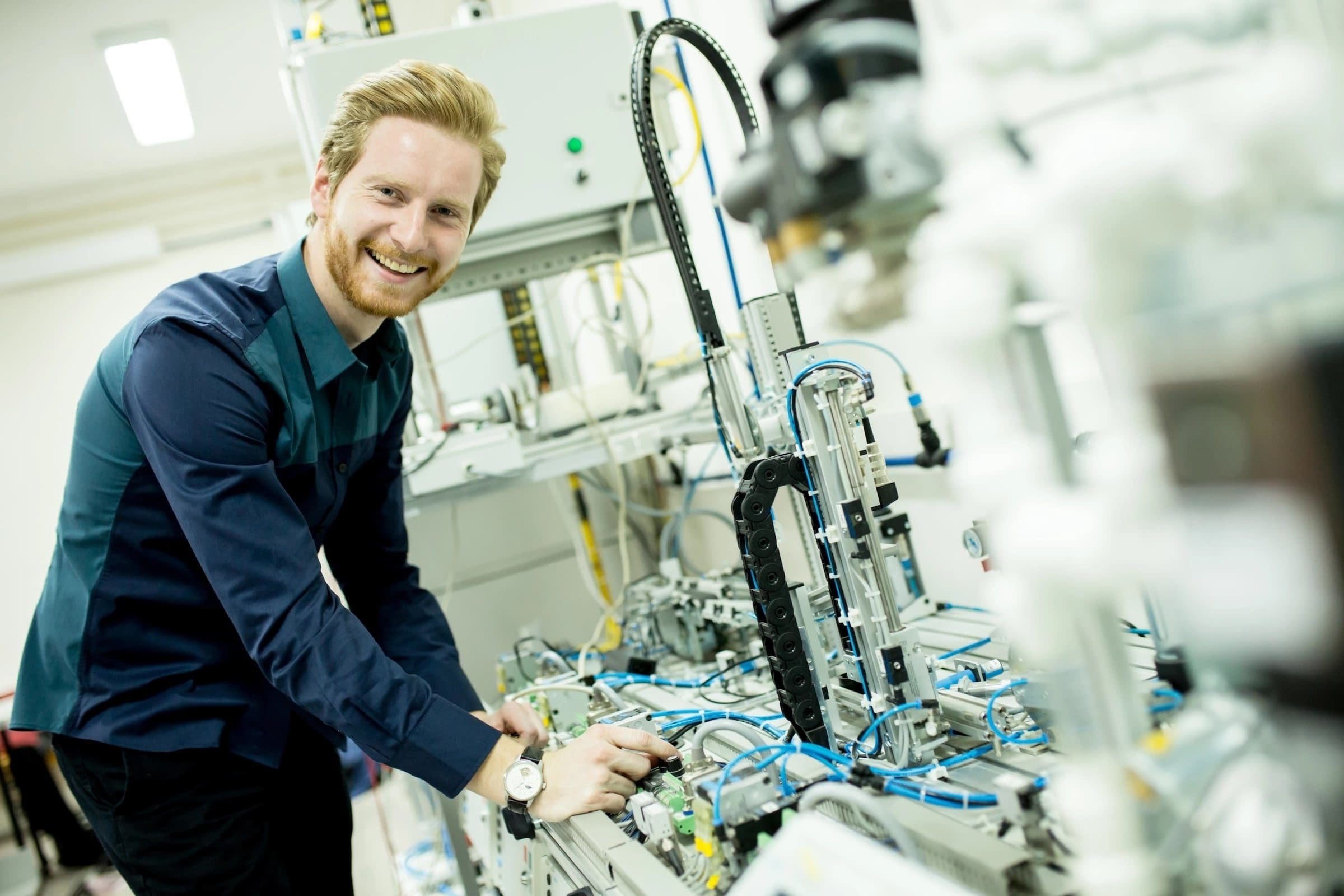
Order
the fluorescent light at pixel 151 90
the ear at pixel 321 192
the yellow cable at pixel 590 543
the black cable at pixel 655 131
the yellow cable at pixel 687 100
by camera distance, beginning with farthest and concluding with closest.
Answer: the fluorescent light at pixel 151 90, the yellow cable at pixel 590 543, the yellow cable at pixel 687 100, the ear at pixel 321 192, the black cable at pixel 655 131

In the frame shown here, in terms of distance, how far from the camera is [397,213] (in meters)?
1.29

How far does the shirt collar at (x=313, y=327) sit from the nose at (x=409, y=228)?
0.15 meters

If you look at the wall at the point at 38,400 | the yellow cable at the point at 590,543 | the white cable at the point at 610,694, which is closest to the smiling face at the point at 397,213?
the white cable at the point at 610,694

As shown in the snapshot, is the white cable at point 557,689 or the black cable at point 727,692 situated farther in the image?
the white cable at point 557,689

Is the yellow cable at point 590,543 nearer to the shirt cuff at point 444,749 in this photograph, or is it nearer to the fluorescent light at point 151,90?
the shirt cuff at point 444,749

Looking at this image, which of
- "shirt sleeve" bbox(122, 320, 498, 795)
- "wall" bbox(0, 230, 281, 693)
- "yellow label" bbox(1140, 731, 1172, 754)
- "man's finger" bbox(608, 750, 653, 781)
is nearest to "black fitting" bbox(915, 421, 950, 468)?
"man's finger" bbox(608, 750, 653, 781)

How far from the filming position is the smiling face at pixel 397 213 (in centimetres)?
127

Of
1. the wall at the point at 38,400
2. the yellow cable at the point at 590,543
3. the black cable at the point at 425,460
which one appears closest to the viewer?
the black cable at the point at 425,460

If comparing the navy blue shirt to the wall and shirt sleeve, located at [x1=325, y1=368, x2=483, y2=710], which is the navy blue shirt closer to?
shirt sleeve, located at [x1=325, y1=368, x2=483, y2=710]

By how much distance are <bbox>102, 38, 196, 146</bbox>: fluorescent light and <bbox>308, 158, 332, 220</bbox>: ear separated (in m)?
3.27

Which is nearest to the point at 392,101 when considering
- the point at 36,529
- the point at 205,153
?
the point at 205,153

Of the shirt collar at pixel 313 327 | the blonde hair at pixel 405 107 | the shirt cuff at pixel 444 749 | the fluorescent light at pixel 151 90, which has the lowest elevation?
the shirt cuff at pixel 444 749

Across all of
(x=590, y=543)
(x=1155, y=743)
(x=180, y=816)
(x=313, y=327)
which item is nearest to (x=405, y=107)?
(x=313, y=327)

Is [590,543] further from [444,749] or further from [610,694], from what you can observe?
[444,749]
